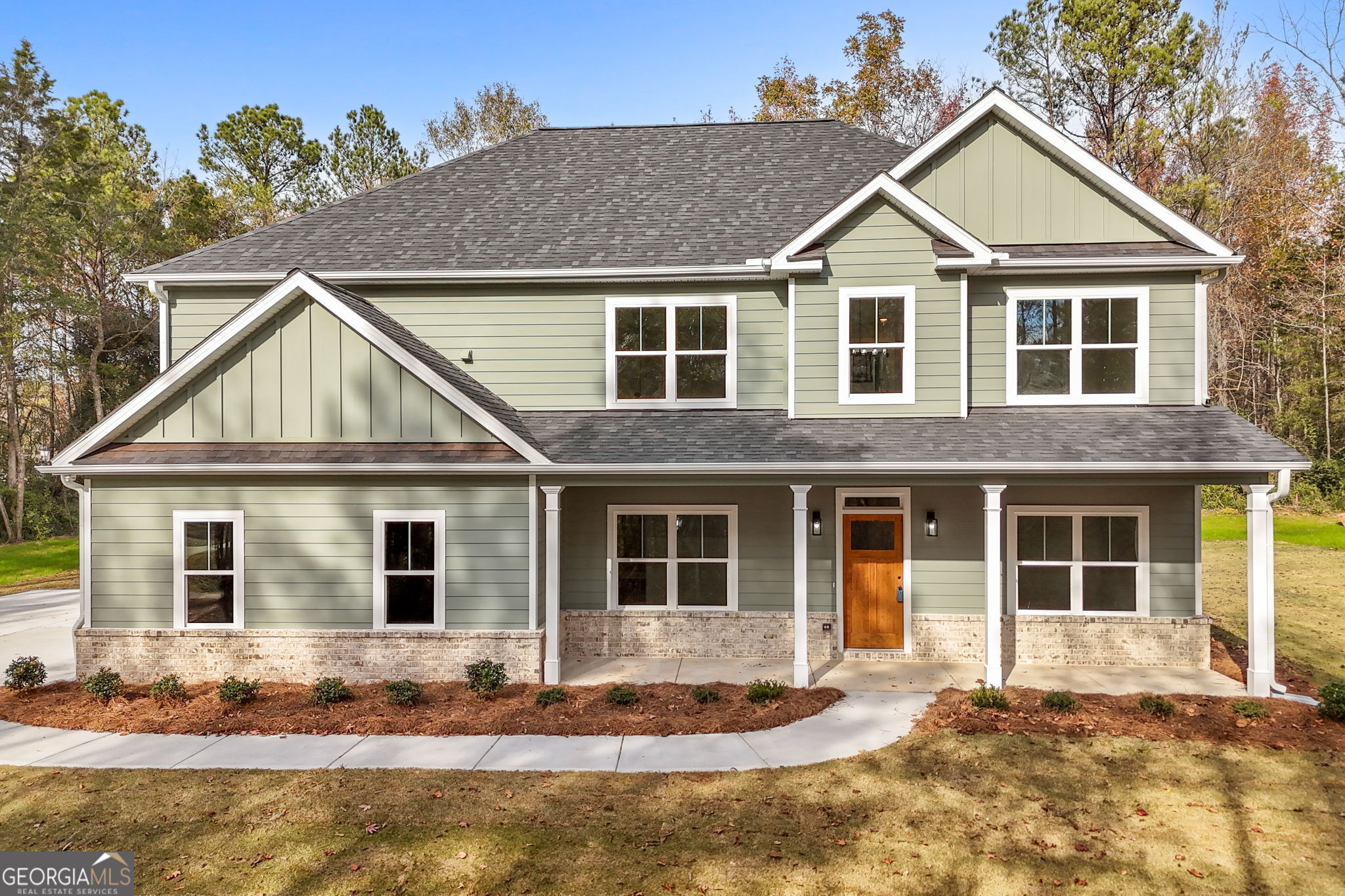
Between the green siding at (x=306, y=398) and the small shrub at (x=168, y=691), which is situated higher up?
the green siding at (x=306, y=398)

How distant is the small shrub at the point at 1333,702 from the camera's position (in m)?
8.14

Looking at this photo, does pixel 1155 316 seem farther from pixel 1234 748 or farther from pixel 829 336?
pixel 1234 748

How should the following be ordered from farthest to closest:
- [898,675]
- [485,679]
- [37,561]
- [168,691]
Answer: [37,561]
[898,675]
[485,679]
[168,691]

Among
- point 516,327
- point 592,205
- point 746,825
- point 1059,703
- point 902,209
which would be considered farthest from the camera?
point 592,205

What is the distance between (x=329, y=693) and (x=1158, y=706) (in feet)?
32.9

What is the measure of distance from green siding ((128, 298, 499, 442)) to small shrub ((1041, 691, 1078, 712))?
25.7ft

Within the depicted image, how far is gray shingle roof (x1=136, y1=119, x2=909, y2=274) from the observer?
1161cm

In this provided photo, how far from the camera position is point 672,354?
11.3m

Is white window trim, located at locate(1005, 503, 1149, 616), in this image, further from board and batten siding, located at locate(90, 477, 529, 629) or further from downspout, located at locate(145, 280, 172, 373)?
downspout, located at locate(145, 280, 172, 373)

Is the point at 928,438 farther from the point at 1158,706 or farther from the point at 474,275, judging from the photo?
the point at 474,275

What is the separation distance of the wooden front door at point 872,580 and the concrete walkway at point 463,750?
2472 mm

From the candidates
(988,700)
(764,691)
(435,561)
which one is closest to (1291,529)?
(988,700)

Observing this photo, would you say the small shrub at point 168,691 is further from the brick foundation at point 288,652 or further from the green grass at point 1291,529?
the green grass at point 1291,529

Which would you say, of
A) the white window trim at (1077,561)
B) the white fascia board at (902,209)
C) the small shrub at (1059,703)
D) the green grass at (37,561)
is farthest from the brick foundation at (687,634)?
the green grass at (37,561)
